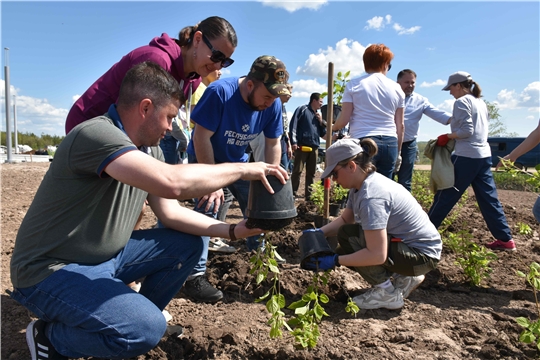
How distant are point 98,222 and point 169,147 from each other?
272 centimetres

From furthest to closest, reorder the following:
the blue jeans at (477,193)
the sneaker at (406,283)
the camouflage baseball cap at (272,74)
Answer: the blue jeans at (477,193)
the sneaker at (406,283)
the camouflage baseball cap at (272,74)

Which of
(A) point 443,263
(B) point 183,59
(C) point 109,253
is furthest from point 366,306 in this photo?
(B) point 183,59

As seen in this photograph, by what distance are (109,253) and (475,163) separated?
11.8 feet

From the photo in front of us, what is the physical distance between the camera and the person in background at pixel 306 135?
→ 673 centimetres

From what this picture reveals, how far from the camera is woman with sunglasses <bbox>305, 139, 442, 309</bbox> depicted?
243cm

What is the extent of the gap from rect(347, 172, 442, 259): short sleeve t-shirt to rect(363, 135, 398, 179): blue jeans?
879mm

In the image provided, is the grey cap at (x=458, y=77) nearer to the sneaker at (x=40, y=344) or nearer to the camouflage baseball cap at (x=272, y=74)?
the camouflage baseball cap at (x=272, y=74)

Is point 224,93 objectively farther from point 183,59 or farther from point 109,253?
point 109,253

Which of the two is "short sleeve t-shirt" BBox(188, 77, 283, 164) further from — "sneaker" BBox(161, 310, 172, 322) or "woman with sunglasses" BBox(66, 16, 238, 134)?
"sneaker" BBox(161, 310, 172, 322)

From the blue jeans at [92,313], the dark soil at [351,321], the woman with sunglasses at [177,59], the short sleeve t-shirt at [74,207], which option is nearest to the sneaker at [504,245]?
the dark soil at [351,321]

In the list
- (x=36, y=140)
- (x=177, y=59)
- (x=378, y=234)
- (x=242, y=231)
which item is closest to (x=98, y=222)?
(x=242, y=231)

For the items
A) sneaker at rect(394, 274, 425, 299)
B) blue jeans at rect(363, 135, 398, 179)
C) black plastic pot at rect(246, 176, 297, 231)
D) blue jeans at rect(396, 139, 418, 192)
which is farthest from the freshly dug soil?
blue jeans at rect(396, 139, 418, 192)

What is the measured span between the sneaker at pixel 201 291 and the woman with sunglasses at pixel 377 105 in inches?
72.7

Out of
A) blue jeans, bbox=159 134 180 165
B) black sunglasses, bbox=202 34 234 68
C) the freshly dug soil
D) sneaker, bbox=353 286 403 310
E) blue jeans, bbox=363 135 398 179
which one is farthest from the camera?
blue jeans, bbox=159 134 180 165
